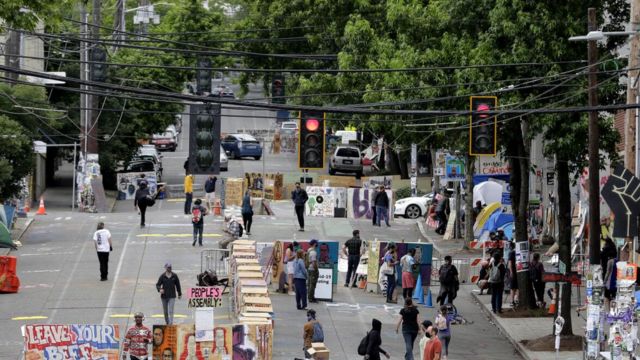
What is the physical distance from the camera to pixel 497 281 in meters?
31.2

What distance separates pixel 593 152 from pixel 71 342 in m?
10.5

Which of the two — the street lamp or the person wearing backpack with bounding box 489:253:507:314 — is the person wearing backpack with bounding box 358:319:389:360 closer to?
the street lamp

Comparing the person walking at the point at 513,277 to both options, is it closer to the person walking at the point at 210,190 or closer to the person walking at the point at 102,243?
the person walking at the point at 102,243

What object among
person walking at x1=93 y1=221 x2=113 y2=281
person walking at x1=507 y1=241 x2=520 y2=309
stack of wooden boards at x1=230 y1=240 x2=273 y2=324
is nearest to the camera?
stack of wooden boards at x1=230 y1=240 x2=273 y2=324

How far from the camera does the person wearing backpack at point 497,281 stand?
3130cm

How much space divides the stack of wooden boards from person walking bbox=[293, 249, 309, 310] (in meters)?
1.04

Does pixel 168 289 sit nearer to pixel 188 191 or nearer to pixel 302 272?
pixel 302 272

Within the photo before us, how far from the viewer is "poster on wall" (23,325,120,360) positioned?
21.6 metres

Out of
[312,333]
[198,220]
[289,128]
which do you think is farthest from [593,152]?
[289,128]

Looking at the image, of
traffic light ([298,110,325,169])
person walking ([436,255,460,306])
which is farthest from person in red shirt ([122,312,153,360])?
person walking ([436,255,460,306])

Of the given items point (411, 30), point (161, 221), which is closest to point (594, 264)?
point (411, 30)

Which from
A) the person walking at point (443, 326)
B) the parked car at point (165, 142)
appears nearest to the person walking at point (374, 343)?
the person walking at point (443, 326)

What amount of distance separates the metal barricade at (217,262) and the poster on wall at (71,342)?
11.4m

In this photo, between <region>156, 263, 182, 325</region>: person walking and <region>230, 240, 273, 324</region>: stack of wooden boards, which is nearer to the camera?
<region>230, 240, 273, 324</region>: stack of wooden boards
